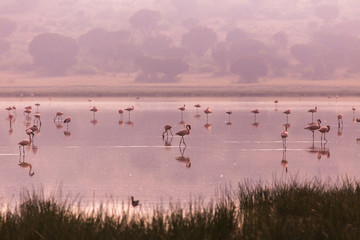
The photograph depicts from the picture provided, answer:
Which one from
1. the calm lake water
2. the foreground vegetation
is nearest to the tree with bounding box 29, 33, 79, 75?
the calm lake water

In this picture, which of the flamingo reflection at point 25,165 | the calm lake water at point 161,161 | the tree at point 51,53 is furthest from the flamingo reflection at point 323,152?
the tree at point 51,53

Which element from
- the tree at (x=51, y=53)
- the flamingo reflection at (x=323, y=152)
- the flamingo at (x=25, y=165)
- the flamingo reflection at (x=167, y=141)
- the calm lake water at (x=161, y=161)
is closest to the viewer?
the calm lake water at (x=161, y=161)

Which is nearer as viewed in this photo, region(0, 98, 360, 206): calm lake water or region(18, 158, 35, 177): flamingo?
region(0, 98, 360, 206): calm lake water

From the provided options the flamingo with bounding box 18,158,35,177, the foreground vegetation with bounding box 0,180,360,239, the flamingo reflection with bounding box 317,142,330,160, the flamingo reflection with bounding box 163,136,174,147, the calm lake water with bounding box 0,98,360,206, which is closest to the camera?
the foreground vegetation with bounding box 0,180,360,239

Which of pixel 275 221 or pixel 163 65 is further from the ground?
pixel 163 65

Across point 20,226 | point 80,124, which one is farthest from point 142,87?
point 20,226

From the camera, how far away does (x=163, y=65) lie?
170m

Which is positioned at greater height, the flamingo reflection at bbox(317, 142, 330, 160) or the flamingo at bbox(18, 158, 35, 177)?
the flamingo reflection at bbox(317, 142, 330, 160)

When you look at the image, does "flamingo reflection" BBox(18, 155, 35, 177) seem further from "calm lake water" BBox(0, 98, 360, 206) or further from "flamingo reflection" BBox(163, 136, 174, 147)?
"flamingo reflection" BBox(163, 136, 174, 147)

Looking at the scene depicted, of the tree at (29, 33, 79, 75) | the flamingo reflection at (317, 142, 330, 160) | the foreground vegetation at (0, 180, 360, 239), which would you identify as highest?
the tree at (29, 33, 79, 75)

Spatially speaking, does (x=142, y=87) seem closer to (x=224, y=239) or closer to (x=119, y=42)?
(x=119, y=42)

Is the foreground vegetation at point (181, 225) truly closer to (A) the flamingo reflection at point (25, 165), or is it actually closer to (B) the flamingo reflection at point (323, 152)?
(A) the flamingo reflection at point (25, 165)

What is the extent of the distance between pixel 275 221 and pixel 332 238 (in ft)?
2.87

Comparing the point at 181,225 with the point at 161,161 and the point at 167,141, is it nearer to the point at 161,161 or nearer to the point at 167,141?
the point at 161,161
